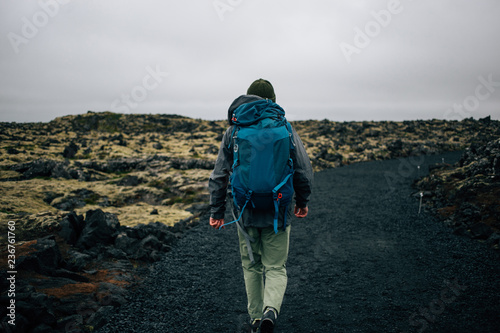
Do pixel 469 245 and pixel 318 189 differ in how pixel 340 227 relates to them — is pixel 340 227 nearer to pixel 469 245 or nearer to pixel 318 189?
pixel 469 245

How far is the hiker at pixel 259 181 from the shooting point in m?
3.24

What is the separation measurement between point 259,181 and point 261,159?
264mm

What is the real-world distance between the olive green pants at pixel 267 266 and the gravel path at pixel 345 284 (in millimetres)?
991

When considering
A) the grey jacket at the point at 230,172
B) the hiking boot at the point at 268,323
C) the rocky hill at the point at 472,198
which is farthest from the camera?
the rocky hill at the point at 472,198

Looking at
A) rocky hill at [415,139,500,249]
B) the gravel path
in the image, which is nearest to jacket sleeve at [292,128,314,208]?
the gravel path

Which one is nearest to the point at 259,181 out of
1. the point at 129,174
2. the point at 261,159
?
the point at 261,159

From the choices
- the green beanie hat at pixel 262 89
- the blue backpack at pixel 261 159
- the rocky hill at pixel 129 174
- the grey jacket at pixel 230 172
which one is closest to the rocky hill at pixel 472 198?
the rocky hill at pixel 129 174

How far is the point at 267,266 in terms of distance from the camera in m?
3.68

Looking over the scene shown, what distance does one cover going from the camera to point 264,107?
3.42 metres

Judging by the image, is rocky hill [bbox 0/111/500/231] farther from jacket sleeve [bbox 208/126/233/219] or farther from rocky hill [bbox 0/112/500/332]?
jacket sleeve [bbox 208/126/233/219]

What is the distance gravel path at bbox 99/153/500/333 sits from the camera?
14.2ft

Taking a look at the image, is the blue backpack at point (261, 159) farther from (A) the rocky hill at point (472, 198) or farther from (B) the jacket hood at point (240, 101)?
(A) the rocky hill at point (472, 198)

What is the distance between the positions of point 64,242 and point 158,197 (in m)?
9.47

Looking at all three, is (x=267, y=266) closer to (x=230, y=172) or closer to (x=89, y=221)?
(x=230, y=172)
